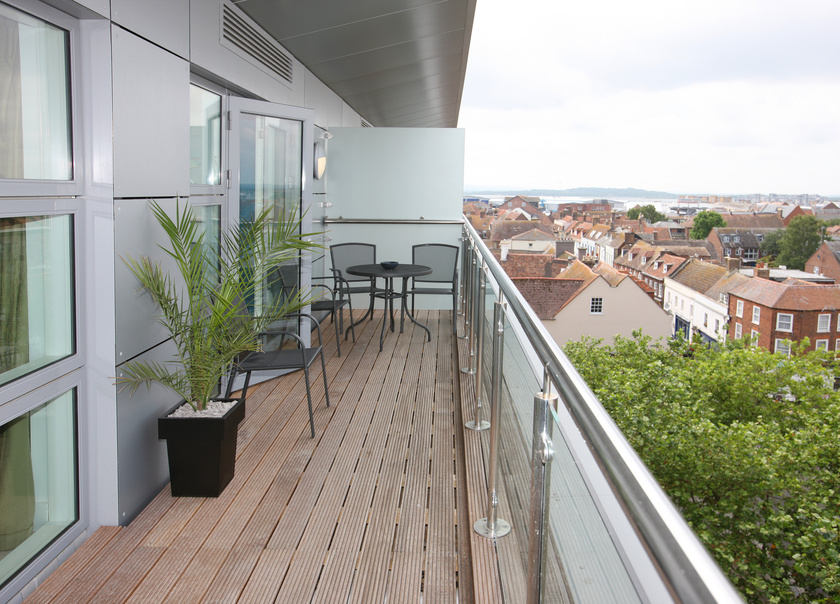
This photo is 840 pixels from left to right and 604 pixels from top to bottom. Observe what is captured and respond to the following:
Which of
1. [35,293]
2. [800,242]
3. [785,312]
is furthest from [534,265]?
[35,293]

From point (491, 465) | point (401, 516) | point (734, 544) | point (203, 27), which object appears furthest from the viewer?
point (734, 544)

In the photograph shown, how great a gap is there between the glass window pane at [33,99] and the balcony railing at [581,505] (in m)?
1.63

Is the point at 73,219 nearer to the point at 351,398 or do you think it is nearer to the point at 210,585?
the point at 210,585

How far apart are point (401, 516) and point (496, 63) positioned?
67465mm

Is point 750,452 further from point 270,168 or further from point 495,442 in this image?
point 495,442

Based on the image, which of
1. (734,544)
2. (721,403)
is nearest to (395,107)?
(734,544)

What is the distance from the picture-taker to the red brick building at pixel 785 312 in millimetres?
30969

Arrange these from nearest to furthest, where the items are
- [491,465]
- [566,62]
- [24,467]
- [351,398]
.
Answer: [24,467] → [491,465] → [351,398] → [566,62]

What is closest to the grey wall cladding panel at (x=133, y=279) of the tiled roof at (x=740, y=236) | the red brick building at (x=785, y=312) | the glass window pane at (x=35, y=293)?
the glass window pane at (x=35, y=293)

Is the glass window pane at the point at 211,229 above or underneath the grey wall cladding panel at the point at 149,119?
underneath

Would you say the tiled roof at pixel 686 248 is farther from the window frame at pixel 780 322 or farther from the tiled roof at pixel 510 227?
the window frame at pixel 780 322

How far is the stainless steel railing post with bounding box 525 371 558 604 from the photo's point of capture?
1.20 meters

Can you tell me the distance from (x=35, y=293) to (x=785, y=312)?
33.9 meters

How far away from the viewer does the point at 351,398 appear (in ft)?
14.3
